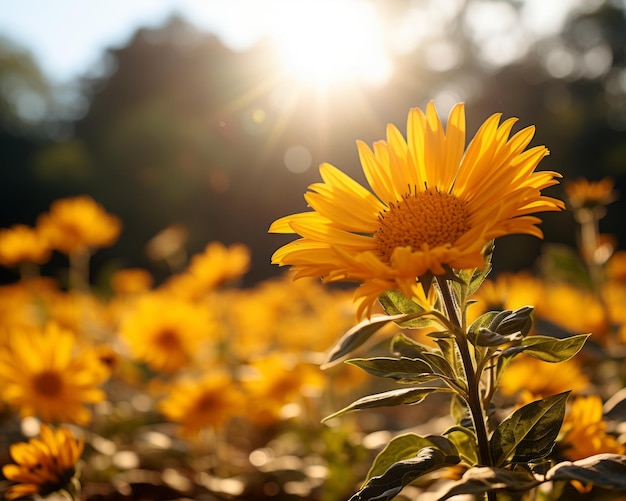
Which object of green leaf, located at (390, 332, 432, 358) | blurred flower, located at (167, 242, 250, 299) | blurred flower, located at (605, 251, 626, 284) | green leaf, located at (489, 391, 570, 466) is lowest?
green leaf, located at (489, 391, 570, 466)

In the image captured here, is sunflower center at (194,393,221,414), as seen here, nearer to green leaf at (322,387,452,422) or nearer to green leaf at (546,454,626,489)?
green leaf at (322,387,452,422)

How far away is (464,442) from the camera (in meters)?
1.15

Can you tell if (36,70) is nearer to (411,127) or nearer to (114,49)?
(114,49)

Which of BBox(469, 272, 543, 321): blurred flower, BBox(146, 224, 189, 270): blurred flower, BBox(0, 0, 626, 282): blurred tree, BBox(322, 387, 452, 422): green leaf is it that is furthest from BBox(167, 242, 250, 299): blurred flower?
BBox(0, 0, 626, 282): blurred tree

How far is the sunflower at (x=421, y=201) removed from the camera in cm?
96

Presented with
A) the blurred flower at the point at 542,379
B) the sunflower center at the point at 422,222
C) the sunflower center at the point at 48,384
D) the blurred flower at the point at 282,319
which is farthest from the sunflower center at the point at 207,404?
the sunflower center at the point at 422,222

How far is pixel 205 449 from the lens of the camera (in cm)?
270

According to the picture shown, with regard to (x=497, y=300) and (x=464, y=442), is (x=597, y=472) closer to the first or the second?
(x=464, y=442)

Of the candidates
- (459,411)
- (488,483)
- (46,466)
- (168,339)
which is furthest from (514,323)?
(168,339)

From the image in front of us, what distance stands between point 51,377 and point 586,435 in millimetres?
1778

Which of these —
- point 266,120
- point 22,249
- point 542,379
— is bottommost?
point 542,379

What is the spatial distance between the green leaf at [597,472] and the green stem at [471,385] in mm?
151

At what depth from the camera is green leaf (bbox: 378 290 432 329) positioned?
107 centimetres

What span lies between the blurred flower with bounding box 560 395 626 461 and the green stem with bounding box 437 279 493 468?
14.2 inches
